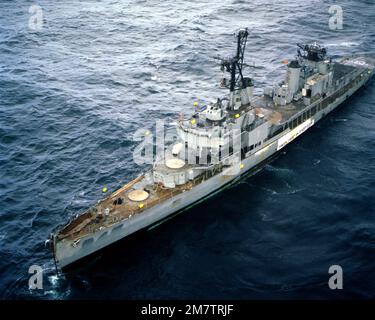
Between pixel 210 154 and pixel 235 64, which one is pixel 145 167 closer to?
pixel 210 154

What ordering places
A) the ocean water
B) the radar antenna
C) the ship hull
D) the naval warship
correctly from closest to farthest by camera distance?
1. the ocean water
2. the ship hull
3. the naval warship
4. the radar antenna

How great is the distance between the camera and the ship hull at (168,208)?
42094 mm

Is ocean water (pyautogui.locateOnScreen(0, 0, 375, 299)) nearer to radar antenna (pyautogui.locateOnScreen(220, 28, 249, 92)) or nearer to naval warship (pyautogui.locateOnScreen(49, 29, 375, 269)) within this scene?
naval warship (pyautogui.locateOnScreen(49, 29, 375, 269))

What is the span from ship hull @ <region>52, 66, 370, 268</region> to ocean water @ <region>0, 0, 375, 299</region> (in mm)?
1183

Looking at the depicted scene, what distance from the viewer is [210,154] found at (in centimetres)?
5306

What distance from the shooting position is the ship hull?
4209 cm

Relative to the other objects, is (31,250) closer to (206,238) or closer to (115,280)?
(115,280)

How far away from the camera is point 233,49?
9162 centimetres


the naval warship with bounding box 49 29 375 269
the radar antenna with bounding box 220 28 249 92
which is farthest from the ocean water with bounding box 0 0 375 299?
the radar antenna with bounding box 220 28 249 92

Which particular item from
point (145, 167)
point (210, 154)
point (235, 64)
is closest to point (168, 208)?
point (210, 154)

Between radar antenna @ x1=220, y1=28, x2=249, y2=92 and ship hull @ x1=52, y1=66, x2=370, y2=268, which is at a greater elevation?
radar antenna @ x1=220, y1=28, x2=249, y2=92

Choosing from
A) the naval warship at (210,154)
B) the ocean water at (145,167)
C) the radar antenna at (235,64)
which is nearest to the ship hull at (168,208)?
the naval warship at (210,154)
